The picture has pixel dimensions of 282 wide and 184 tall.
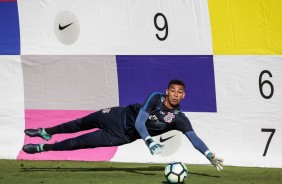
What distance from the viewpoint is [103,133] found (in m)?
9.91

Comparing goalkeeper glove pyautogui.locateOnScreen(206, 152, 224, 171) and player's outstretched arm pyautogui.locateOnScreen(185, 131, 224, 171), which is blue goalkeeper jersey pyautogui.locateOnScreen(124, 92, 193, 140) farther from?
goalkeeper glove pyautogui.locateOnScreen(206, 152, 224, 171)

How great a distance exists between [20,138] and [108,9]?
3015 millimetres

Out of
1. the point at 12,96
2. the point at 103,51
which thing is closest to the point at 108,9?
the point at 103,51

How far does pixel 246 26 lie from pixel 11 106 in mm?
4764

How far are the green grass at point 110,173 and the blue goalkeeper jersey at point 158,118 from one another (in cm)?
70

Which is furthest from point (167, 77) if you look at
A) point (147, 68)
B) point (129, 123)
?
point (129, 123)

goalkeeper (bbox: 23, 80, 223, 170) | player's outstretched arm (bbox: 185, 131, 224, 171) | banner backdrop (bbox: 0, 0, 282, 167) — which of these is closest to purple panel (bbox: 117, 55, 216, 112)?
banner backdrop (bbox: 0, 0, 282, 167)

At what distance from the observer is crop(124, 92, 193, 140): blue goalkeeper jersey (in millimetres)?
9625

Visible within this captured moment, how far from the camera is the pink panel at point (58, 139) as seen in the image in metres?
12.0

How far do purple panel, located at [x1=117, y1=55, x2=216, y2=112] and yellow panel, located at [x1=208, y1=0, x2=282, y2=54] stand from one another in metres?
0.43

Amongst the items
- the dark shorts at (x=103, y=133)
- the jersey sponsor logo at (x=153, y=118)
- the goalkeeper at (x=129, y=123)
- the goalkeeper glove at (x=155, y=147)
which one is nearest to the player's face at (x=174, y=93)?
the goalkeeper at (x=129, y=123)

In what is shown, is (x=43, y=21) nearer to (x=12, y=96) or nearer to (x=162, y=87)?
(x=12, y=96)

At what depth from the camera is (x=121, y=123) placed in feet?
32.2

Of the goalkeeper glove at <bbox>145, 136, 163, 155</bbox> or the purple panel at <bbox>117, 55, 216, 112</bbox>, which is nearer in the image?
the goalkeeper glove at <bbox>145, 136, 163, 155</bbox>
